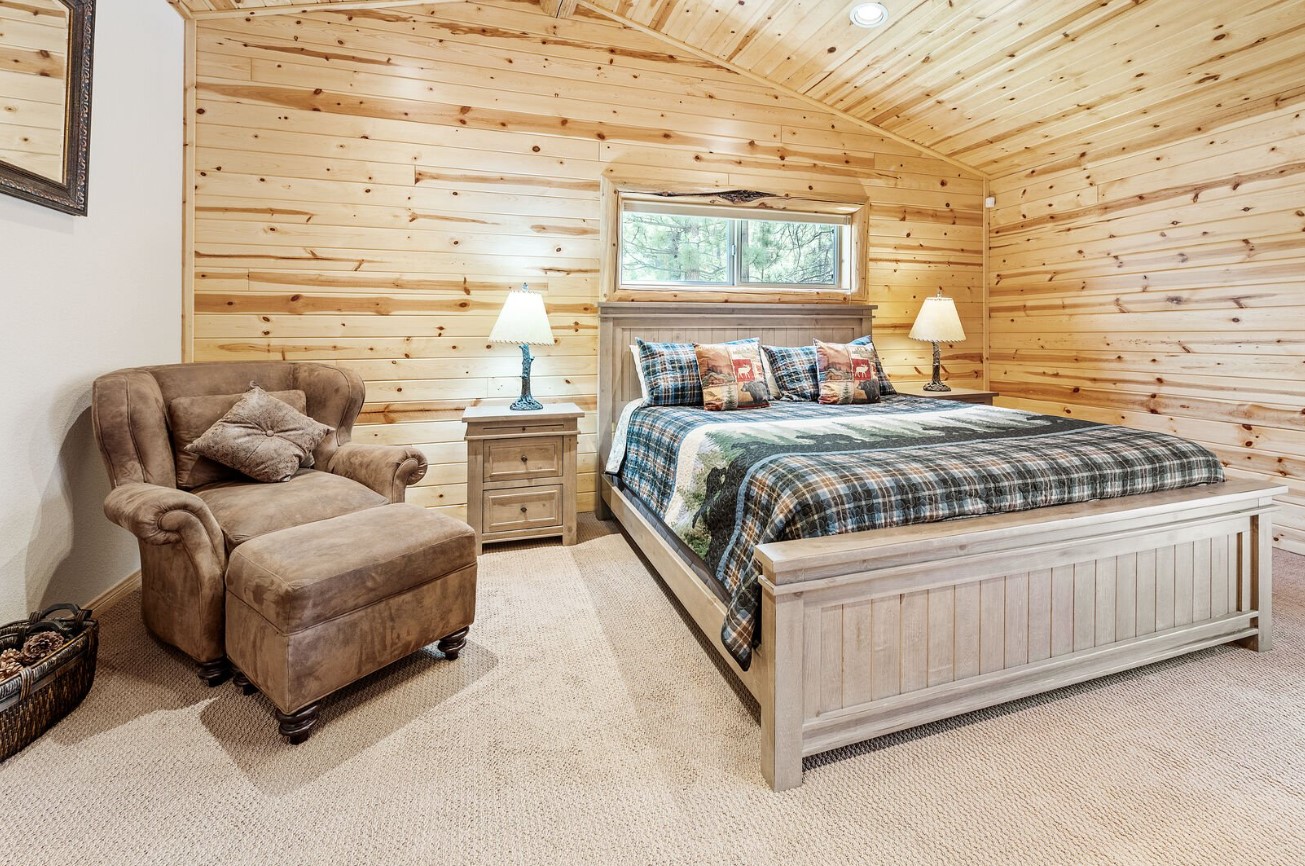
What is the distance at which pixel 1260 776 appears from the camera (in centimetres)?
146

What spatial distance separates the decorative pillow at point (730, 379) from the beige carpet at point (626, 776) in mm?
1370

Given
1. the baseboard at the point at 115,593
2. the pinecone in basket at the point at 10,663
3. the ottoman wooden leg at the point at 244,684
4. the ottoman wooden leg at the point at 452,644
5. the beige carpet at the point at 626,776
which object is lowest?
the beige carpet at the point at 626,776

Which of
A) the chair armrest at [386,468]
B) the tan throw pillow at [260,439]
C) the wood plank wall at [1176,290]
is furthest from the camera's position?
the wood plank wall at [1176,290]

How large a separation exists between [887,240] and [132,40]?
4.10 metres

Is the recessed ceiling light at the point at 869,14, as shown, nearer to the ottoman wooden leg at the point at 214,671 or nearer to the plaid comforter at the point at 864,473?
the plaid comforter at the point at 864,473

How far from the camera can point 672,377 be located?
10.3ft

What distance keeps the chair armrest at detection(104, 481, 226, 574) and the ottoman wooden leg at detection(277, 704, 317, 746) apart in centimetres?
50

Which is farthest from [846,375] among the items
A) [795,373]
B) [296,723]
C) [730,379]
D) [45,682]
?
[45,682]

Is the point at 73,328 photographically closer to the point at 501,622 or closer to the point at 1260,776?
the point at 501,622

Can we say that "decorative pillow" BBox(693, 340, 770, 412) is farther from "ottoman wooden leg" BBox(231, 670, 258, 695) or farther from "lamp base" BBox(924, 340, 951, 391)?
"ottoman wooden leg" BBox(231, 670, 258, 695)

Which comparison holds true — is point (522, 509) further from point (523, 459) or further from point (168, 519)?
point (168, 519)

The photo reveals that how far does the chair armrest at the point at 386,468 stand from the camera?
2289 millimetres

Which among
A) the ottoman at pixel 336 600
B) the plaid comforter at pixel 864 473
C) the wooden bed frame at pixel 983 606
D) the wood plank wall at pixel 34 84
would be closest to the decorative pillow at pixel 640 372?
the plaid comforter at pixel 864 473

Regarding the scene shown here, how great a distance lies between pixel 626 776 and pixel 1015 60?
378cm
